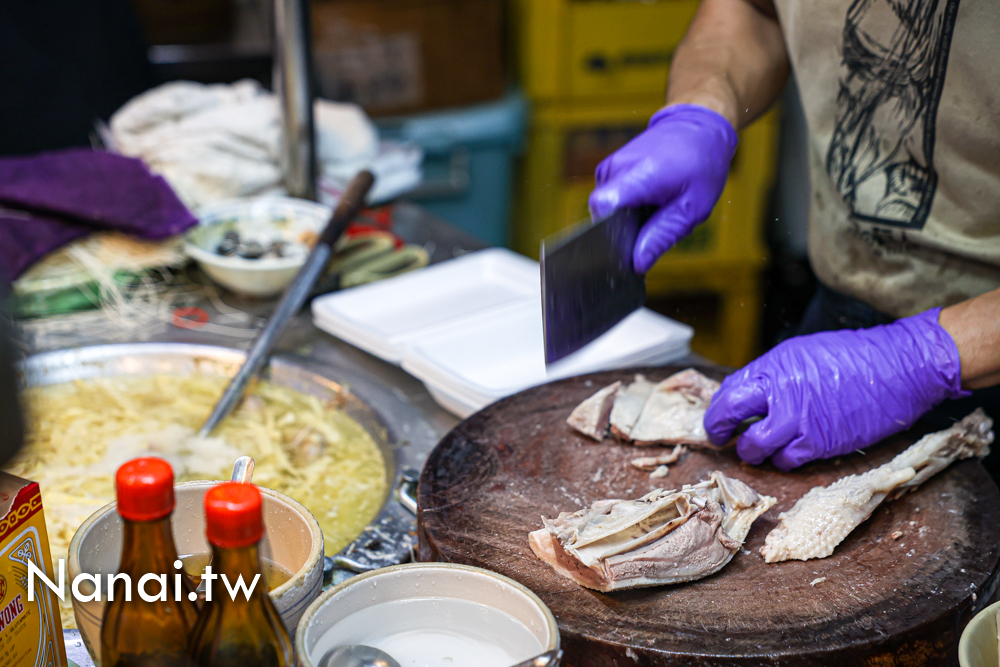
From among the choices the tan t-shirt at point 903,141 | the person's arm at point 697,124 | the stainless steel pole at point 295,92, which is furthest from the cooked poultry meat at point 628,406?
the stainless steel pole at point 295,92

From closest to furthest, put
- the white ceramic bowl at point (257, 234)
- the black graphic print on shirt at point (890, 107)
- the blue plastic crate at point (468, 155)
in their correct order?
the black graphic print on shirt at point (890, 107) → the white ceramic bowl at point (257, 234) → the blue plastic crate at point (468, 155)

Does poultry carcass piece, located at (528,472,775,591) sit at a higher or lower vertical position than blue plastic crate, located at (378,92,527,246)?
higher

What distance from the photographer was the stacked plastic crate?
13.6ft

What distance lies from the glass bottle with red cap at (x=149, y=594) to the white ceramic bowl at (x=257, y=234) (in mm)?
1579

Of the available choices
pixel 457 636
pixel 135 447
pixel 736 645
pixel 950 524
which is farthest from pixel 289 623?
pixel 135 447

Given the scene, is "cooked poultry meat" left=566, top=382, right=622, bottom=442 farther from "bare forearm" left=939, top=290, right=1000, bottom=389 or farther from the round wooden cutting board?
"bare forearm" left=939, top=290, right=1000, bottom=389

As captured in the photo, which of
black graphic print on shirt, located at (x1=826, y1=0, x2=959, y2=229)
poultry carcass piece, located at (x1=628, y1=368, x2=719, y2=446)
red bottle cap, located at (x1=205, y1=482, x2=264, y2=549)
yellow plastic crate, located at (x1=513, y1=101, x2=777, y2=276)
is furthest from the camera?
yellow plastic crate, located at (x1=513, y1=101, x2=777, y2=276)

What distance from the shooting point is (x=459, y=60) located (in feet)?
13.6

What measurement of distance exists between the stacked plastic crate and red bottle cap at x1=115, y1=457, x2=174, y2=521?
147 inches

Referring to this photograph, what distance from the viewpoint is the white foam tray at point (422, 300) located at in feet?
6.76

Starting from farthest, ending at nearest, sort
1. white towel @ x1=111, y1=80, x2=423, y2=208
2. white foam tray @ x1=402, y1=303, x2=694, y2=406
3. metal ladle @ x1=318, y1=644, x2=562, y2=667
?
white towel @ x1=111, y1=80, x2=423, y2=208 → white foam tray @ x1=402, y1=303, x2=694, y2=406 → metal ladle @ x1=318, y1=644, x2=562, y2=667

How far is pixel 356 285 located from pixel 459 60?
82.9 inches

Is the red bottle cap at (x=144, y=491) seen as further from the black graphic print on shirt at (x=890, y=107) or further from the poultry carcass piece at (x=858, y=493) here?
the black graphic print on shirt at (x=890, y=107)

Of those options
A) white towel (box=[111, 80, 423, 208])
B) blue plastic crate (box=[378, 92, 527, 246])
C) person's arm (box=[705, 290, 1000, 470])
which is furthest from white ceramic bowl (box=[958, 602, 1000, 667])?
blue plastic crate (box=[378, 92, 527, 246])
